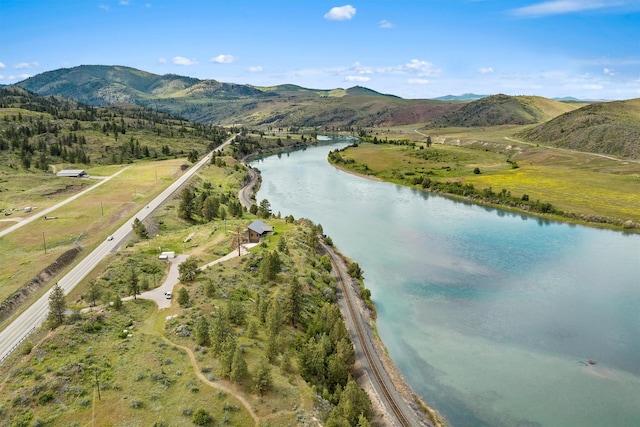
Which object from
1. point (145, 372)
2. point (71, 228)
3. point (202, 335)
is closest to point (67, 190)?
point (71, 228)

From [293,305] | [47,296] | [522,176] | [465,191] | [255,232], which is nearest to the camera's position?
[293,305]

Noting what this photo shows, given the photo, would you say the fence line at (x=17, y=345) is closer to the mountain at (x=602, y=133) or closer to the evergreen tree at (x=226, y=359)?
the evergreen tree at (x=226, y=359)

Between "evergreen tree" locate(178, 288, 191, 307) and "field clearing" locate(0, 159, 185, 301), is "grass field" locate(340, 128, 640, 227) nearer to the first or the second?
"field clearing" locate(0, 159, 185, 301)

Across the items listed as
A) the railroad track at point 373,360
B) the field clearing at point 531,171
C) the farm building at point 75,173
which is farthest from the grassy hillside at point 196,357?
the field clearing at point 531,171

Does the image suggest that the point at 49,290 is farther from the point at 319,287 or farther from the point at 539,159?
the point at 539,159

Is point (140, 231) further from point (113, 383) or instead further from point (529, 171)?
point (529, 171)

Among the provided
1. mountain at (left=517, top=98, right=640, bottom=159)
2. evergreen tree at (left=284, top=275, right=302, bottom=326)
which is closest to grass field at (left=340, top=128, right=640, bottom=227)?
mountain at (left=517, top=98, right=640, bottom=159)
